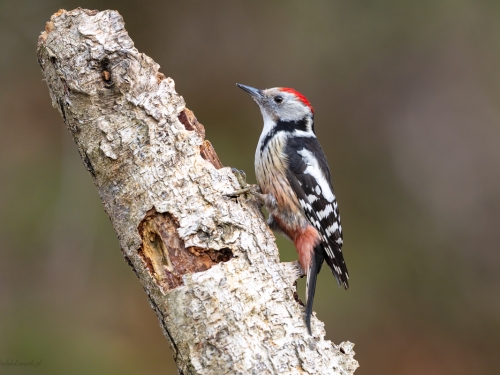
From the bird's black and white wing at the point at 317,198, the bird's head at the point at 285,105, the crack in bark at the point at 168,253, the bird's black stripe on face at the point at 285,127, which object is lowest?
the crack in bark at the point at 168,253

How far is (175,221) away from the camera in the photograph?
2.46 meters

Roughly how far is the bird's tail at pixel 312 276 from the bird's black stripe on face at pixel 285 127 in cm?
84

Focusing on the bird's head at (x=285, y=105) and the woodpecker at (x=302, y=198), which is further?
the bird's head at (x=285, y=105)

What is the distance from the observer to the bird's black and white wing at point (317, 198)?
132 inches

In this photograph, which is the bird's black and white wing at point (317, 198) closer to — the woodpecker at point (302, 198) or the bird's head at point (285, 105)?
the woodpecker at point (302, 198)

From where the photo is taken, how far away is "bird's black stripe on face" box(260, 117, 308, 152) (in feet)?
12.2

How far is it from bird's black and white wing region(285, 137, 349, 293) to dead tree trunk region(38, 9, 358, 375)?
2.55ft

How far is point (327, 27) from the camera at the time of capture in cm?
748

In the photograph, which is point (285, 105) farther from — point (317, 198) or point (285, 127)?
point (317, 198)

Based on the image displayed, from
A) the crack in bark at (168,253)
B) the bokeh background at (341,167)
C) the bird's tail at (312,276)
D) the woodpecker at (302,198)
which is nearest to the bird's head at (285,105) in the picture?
the woodpecker at (302,198)

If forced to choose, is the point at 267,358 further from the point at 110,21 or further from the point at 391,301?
the point at 391,301

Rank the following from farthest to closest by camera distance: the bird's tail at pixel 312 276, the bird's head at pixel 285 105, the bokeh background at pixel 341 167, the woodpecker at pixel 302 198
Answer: the bokeh background at pixel 341 167, the bird's head at pixel 285 105, the woodpecker at pixel 302 198, the bird's tail at pixel 312 276

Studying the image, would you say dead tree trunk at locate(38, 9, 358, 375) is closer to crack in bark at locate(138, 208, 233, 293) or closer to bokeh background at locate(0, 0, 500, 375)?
crack in bark at locate(138, 208, 233, 293)

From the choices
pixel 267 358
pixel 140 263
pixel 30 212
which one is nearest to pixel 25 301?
pixel 30 212
